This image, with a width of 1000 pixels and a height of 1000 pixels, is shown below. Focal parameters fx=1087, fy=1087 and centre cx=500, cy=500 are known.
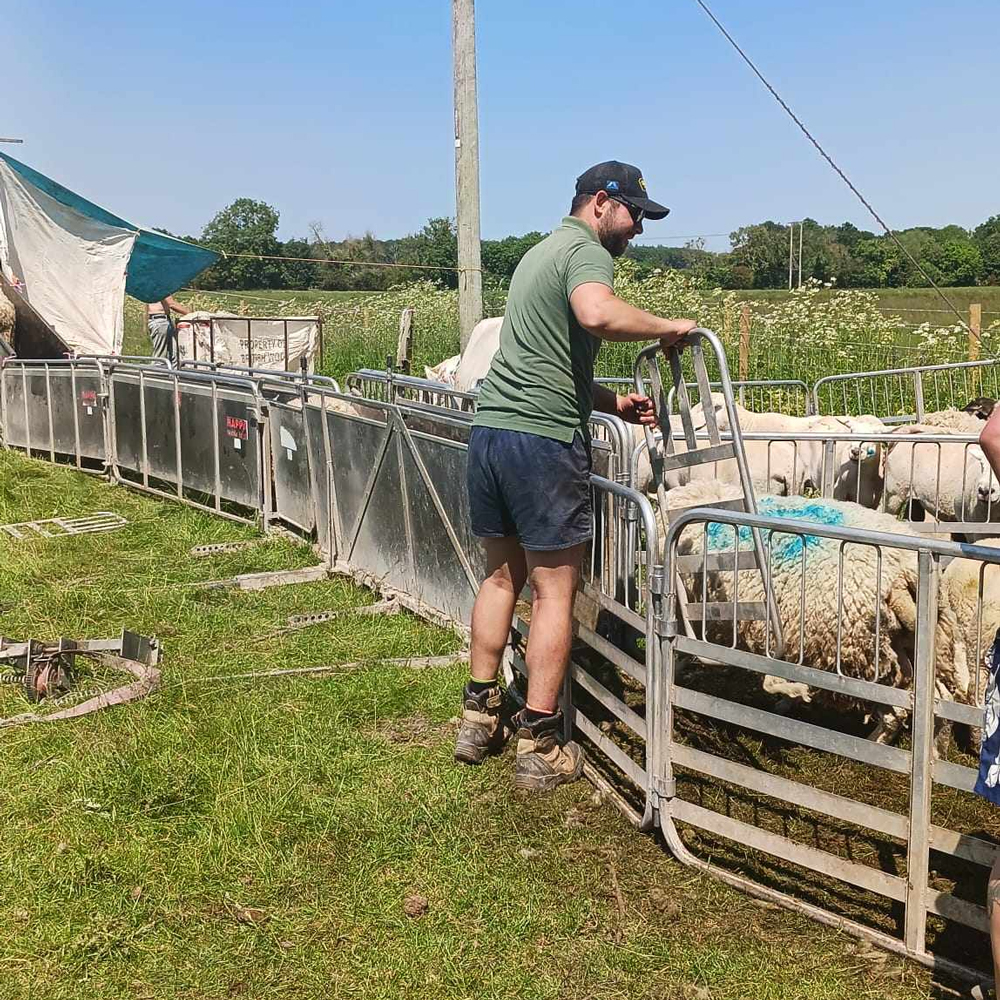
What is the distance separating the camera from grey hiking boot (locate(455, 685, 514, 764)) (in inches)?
175

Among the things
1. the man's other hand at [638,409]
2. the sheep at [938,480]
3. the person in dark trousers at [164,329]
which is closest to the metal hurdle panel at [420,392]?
the man's other hand at [638,409]

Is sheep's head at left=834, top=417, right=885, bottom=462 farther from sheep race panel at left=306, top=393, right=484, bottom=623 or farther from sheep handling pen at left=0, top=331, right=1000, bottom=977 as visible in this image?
sheep race panel at left=306, top=393, right=484, bottom=623

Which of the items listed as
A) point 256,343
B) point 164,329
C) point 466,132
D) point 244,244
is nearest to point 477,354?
point 466,132

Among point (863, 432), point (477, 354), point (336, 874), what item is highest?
point (477, 354)

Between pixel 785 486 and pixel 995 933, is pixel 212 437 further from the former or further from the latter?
pixel 995 933

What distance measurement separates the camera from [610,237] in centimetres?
420

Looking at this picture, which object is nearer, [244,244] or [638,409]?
[638,409]

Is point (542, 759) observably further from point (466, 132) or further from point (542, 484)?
point (466, 132)

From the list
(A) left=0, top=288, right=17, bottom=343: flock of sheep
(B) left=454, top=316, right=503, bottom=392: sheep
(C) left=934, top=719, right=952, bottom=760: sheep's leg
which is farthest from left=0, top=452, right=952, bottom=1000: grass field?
(A) left=0, top=288, right=17, bottom=343: flock of sheep

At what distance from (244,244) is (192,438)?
41401 mm

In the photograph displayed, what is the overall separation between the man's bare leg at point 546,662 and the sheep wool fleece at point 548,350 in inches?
19.5

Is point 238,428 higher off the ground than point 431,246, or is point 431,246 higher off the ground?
point 431,246

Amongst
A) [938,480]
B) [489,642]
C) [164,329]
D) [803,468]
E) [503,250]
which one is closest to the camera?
[489,642]

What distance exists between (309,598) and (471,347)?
3.63 m
